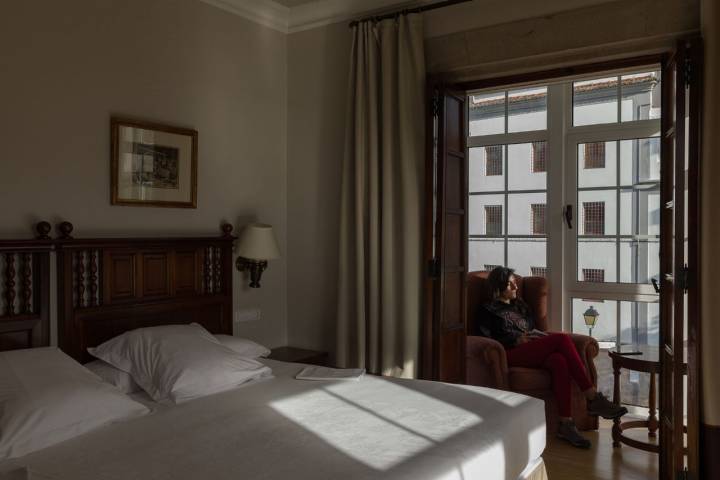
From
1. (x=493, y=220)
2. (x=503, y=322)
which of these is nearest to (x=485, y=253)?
(x=493, y=220)

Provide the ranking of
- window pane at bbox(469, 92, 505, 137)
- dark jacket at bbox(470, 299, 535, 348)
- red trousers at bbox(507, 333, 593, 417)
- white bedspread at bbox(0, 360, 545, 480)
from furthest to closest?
1. window pane at bbox(469, 92, 505, 137)
2. dark jacket at bbox(470, 299, 535, 348)
3. red trousers at bbox(507, 333, 593, 417)
4. white bedspread at bbox(0, 360, 545, 480)

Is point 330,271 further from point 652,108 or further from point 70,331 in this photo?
point 652,108

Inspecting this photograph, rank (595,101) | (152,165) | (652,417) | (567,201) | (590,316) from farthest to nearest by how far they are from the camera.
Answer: (567,201)
(595,101)
(590,316)
(652,417)
(152,165)

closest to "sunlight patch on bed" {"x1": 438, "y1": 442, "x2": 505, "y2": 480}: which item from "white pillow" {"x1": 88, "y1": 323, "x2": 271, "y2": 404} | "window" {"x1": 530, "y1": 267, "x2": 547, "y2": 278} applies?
"white pillow" {"x1": 88, "y1": 323, "x2": 271, "y2": 404}

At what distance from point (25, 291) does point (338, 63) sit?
2.35m

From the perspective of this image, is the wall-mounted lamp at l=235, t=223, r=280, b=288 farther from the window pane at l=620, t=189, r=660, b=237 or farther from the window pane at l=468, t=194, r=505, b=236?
the window pane at l=620, t=189, r=660, b=237

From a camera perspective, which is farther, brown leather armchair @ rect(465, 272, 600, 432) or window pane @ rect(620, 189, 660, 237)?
window pane @ rect(620, 189, 660, 237)

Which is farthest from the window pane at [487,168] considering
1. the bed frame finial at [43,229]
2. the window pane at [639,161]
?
the bed frame finial at [43,229]

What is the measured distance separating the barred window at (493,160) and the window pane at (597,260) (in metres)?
0.95

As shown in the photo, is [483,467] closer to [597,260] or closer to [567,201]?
[597,260]

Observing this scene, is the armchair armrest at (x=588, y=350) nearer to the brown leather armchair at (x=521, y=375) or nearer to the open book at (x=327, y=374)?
the brown leather armchair at (x=521, y=375)

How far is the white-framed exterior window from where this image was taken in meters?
4.67

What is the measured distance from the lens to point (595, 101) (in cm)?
481

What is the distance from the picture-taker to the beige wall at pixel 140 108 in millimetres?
2787
